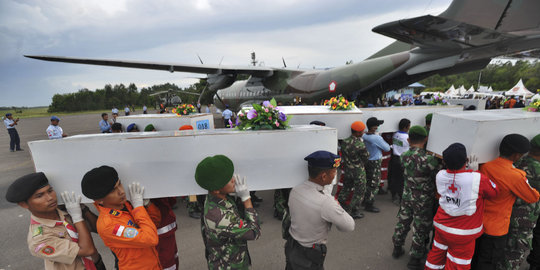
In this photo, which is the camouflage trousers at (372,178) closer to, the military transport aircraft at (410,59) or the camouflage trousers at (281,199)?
the camouflage trousers at (281,199)

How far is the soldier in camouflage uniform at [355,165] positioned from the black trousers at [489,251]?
1.70 m

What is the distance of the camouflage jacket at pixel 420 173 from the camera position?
2787 mm

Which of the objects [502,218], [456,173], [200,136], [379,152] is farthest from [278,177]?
[379,152]

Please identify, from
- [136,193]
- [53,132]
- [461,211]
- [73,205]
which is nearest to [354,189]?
[461,211]

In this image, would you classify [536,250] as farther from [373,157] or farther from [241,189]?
[241,189]

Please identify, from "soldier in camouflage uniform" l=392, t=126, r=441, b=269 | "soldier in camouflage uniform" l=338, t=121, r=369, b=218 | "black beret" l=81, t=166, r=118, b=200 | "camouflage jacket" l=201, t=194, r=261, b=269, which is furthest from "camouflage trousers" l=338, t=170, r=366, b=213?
"black beret" l=81, t=166, r=118, b=200

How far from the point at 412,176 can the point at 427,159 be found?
Result: 284mm

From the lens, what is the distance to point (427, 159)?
279 centimetres

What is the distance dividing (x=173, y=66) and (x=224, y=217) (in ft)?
37.6

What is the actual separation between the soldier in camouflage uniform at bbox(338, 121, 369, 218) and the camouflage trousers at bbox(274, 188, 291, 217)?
52.7 inches

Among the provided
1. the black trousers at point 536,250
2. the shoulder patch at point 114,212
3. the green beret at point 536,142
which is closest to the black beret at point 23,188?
the shoulder patch at point 114,212

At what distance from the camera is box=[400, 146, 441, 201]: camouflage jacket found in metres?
2.79

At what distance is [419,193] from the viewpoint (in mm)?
2887

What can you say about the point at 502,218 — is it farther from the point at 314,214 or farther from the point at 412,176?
the point at 314,214
